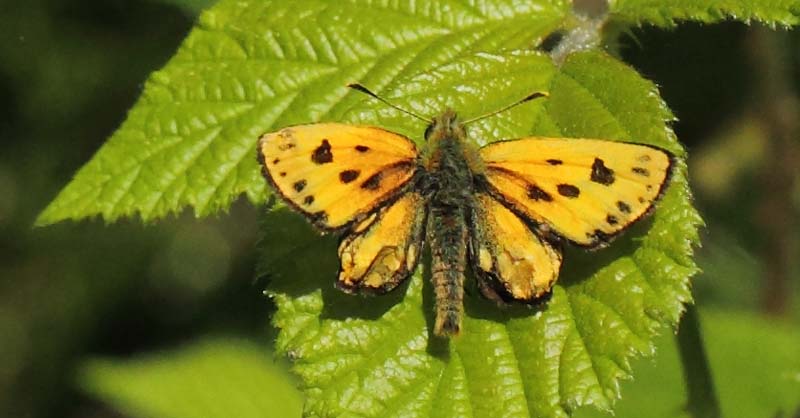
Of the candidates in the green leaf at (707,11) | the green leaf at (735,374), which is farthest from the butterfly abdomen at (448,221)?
the green leaf at (735,374)

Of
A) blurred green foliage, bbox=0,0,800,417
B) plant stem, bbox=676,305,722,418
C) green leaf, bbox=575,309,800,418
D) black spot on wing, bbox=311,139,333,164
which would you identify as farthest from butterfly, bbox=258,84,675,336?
blurred green foliage, bbox=0,0,800,417

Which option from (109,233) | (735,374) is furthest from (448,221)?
(109,233)

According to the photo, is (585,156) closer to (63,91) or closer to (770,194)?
(770,194)

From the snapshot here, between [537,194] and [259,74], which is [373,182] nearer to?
[537,194]

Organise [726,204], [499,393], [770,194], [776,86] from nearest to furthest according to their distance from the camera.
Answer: [499,393] < [776,86] < [770,194] < [726,204]

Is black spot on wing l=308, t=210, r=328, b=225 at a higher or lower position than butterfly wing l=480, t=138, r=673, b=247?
lower

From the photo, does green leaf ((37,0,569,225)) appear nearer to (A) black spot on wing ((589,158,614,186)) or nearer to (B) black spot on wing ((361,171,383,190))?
(B) black spot on wing ((361,171,383,190))

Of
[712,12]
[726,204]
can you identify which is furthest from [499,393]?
[726,204]
